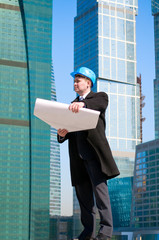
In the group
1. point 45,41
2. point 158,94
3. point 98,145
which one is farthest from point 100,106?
point 158,94

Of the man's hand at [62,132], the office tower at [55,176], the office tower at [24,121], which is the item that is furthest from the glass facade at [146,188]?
the man's hand at [62,132]

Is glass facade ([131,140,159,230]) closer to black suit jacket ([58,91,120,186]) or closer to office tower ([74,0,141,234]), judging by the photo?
office tower ([74,0,141,234])

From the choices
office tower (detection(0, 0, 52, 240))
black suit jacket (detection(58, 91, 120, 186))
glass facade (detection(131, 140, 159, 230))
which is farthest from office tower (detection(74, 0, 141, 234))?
black suit jacket (detection(58, 91, 120, 186))

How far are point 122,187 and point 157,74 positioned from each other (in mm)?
38707

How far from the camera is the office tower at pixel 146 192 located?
9206 centimetres

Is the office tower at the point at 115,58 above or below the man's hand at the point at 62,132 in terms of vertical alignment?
above

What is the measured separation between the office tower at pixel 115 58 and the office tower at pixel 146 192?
98.6 ft

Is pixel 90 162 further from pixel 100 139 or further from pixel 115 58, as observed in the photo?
pixel 115 58

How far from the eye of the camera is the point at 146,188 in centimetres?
9600

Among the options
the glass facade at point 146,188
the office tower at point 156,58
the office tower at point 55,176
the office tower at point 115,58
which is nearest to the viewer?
the glass facade at point 146,188

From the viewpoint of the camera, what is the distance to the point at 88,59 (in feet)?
465

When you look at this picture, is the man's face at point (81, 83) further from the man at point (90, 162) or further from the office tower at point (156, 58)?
the office tower at point (156, 58)

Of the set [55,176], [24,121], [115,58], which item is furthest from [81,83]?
[55,176]

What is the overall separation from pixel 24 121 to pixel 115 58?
64.0 meters
